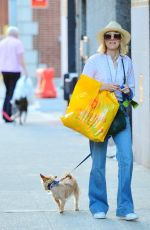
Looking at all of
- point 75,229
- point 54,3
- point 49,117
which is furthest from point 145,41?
point 54,3

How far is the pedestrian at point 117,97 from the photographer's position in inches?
Result: 317

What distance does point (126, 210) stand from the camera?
8117mm

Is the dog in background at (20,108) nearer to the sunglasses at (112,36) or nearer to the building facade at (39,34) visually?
the sunglasses at (112,36)

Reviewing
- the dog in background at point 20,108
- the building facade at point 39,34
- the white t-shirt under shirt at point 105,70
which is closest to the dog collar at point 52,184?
the white t-shirt under shirt at point 105,70

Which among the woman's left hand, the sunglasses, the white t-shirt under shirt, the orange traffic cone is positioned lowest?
the orange traffic cone

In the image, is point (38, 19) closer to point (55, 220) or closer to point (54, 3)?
point (54, 3)

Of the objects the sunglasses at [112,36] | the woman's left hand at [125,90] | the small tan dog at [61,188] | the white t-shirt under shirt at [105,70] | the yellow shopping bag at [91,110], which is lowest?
the small tan dog at [61,188]

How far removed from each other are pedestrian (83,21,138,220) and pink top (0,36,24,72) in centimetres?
942

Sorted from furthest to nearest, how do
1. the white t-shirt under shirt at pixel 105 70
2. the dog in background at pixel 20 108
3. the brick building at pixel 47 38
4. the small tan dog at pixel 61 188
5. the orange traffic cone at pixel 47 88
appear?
the brick building at pixel 47 38, the orange traffic cone at pixel 47 88, the dog in background at pixel 20 108, the small tan dog at pixel 61 188, the white t-shirt under shirt at pixel 105 70

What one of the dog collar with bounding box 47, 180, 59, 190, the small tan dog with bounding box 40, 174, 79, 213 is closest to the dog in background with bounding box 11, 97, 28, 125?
the small tan dog with bounding box 40, 174, 79, 213

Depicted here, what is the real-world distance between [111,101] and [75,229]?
120 centimetres

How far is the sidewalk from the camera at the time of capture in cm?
804

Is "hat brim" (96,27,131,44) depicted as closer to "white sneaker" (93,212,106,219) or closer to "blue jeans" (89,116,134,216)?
"blue jeans" (89,116,134,216)

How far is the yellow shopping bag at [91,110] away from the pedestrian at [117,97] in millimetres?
86
